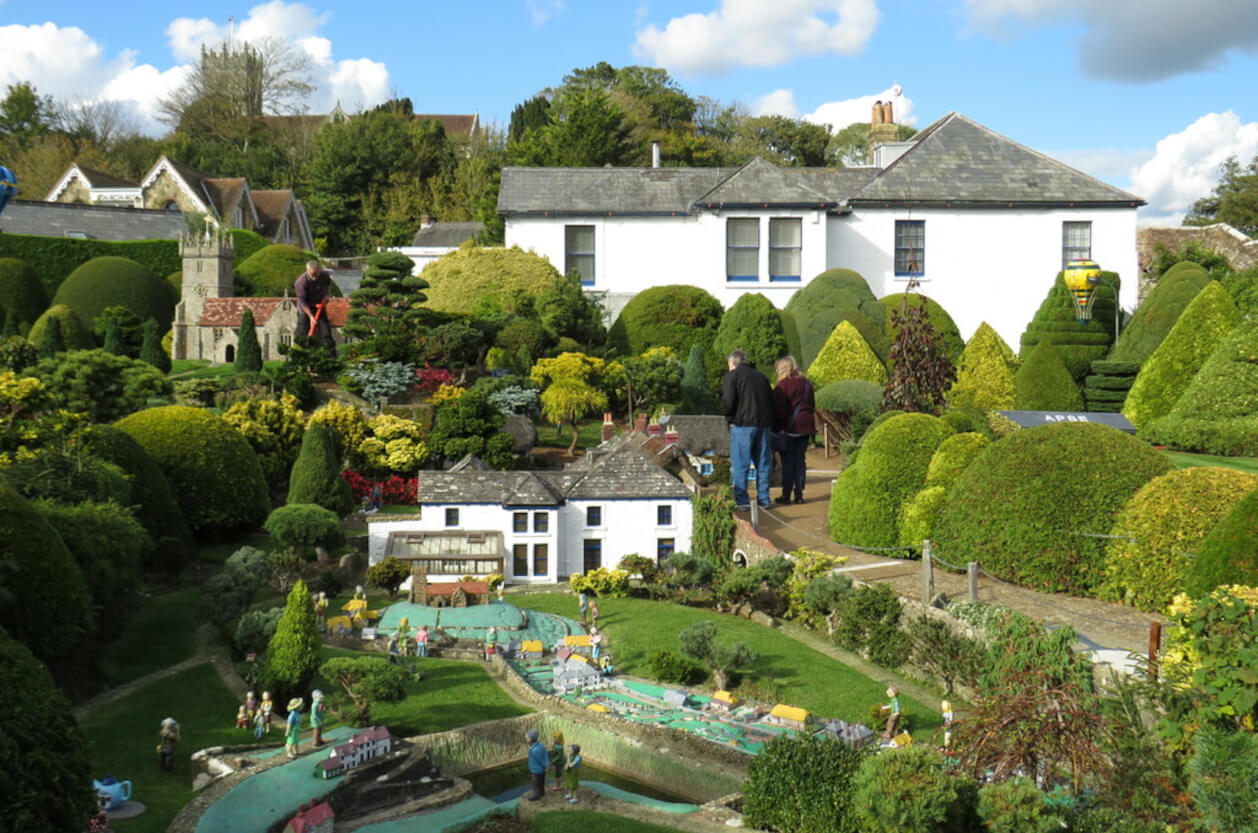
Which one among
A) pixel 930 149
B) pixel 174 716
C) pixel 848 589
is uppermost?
pixel 930 149

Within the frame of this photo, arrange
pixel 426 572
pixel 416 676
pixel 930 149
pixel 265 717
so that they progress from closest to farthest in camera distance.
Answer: pixel 265 717, pixel 416 676, pixel 426 572, pixel 930 149

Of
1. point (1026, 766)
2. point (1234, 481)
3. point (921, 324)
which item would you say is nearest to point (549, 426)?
point (921, 324)

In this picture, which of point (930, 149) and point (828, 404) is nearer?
point (828, 404)

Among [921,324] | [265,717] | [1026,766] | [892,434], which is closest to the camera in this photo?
[1026,766]

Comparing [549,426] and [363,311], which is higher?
[363,311]

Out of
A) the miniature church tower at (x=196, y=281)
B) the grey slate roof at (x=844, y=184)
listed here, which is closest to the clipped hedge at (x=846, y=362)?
the grey slate roof at (x=844, y=184)

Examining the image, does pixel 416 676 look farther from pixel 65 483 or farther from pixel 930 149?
pixel 930 149

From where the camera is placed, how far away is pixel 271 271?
48.3 metres

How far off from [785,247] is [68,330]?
25.7 meters

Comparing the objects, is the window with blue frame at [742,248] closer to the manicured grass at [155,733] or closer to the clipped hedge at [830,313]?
the clipped hedge at [830,313]

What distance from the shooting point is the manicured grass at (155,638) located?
19719 millimetres

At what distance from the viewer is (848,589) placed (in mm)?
20312

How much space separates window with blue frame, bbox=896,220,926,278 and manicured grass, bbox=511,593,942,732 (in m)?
24.6

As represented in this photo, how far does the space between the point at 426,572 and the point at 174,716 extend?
805 centimetres
